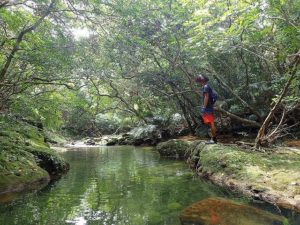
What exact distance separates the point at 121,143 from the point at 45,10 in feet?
42.6


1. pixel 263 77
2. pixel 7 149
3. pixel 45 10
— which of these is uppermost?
pixel 45 10

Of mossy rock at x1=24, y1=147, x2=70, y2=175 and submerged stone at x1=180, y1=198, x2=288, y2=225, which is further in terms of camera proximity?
mossy rock at x1=24, y1=147, x2=70, y2=175

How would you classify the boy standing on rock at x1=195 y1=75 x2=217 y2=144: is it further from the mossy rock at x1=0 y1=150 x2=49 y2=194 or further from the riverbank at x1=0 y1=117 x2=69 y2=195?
the mossy rock at x1=0 y1=150 x2=49 y2=194

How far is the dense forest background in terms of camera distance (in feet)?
17.6

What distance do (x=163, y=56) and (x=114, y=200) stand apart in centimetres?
672

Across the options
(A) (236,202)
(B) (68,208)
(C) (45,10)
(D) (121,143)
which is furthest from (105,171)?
(D) (121,143)

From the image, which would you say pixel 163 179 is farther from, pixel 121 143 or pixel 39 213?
pixel 121 143

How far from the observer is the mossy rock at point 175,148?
30.5 ft

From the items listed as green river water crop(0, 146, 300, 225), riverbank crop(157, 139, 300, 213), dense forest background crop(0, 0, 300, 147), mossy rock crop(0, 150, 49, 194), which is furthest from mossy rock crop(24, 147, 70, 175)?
riverbank crop(157, 139, 300, 213)

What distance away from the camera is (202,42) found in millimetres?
6719

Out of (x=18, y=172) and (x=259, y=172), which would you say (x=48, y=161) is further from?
(x=259, y=172)

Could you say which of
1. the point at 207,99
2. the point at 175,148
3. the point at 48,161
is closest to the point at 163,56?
the point at 207,99

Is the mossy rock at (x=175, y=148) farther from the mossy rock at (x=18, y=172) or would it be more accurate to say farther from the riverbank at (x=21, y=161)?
the mossy rock at (x=18, y=172)

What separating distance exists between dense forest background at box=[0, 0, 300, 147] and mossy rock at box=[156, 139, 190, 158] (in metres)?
2.06
